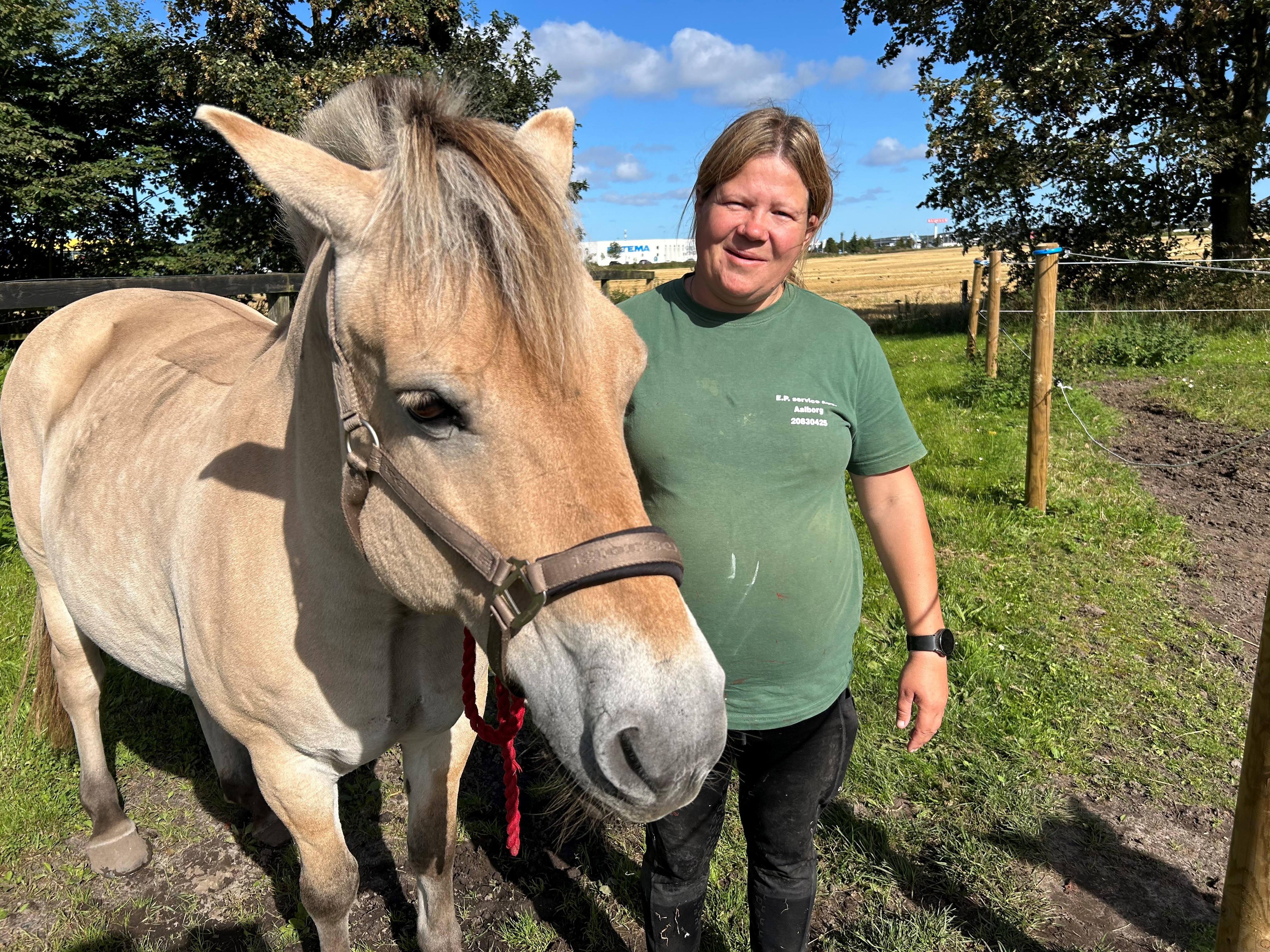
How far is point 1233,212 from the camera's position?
1466cm

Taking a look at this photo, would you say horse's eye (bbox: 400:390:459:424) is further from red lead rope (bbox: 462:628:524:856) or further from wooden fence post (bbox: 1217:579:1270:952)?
wooden fence post (bbox: 1217:579:1270:952)

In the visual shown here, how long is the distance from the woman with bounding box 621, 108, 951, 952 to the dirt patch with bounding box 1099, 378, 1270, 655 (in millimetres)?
2381

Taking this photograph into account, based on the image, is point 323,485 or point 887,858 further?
point 887,858

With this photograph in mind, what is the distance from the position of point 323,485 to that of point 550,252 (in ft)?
2.58

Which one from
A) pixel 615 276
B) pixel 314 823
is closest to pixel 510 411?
pixel 314 823

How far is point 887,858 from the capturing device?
272 cm

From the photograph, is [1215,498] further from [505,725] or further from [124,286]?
[124,286]

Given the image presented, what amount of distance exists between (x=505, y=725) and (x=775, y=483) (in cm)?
81

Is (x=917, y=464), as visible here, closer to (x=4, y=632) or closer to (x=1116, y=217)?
(x=4, y=632)

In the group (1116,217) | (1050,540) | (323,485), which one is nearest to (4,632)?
(323,485)

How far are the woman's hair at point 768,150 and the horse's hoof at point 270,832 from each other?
9.12 feet

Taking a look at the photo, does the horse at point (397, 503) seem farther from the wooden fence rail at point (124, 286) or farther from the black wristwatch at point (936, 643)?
the wooden fence rail at point (124, 286)

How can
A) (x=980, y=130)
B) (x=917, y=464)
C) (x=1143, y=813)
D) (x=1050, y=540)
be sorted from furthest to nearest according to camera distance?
(x=980, y=130), (x=917, y=464), (x=1050, y=540), (x=1143, y=813)

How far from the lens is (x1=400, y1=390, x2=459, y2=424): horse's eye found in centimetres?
124
